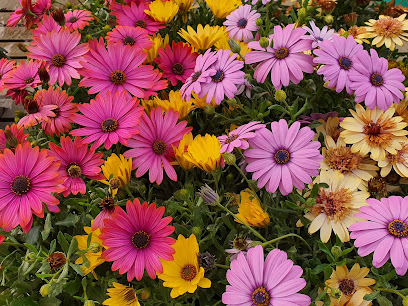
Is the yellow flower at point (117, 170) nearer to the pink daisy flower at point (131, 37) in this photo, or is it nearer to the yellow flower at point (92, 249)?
the yellow flower at point (92, 249)

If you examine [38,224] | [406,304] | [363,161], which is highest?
[363,161]

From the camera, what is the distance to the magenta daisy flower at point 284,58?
0.77 meters

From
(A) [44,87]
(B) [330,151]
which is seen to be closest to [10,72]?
(A) [44,87]

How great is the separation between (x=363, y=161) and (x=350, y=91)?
0.45 feet

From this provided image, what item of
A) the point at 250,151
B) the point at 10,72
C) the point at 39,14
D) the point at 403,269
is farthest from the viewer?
the point at 39,14

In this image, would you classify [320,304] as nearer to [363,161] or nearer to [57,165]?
[363,161]

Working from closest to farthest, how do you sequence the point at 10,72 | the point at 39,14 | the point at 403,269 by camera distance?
the point at 403,269, the point at 10,72, the point at 39,14

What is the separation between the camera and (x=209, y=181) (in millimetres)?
793

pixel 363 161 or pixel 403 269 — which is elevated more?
pixel 363 161

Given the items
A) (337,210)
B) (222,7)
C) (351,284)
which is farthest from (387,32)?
(351,284)

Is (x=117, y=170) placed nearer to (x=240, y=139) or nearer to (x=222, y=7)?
(x=240, y=139)

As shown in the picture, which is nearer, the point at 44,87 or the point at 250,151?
the point at 250,151

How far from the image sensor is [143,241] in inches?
25.6

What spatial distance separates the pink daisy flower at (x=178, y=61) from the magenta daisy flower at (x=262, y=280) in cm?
49
